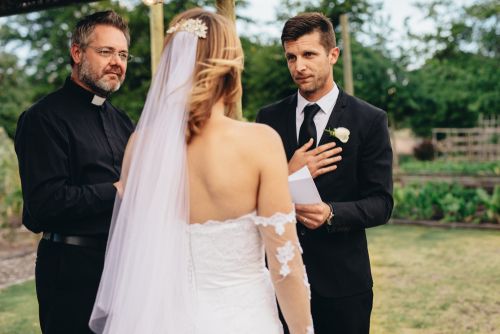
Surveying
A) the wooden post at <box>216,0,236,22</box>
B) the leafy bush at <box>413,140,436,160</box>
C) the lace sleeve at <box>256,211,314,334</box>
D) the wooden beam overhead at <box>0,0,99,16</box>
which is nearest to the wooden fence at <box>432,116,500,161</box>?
the leafy bush at <box>413,140,436,160</box>

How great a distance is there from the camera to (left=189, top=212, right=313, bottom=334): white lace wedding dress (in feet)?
6.86

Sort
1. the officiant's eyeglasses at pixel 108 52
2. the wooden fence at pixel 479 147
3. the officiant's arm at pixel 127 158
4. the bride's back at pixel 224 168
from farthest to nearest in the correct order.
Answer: the wooden fence at pixel 479 147 < the officiant's eyeglasses at pixel 108 52 < the officiant's arm at pixel 127 158 < the bride's back at pixel 224 168

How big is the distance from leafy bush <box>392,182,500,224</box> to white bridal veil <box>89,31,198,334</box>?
9.58 meters

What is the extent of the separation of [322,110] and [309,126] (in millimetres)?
126

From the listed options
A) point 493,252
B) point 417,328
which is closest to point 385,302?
point 417,328

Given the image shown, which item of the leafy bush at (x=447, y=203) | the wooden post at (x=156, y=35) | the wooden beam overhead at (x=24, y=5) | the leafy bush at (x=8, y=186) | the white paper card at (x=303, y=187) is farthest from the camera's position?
the leafy bush at (x=447, y=203)

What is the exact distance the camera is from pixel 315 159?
2900 mm

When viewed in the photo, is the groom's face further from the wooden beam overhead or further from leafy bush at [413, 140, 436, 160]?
leafy bush at [413, 140, 436, 160]

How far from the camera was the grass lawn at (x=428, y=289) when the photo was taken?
18.7ft

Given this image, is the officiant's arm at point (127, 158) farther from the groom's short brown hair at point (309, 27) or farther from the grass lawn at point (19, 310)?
the grass lawn at point (19, 310)

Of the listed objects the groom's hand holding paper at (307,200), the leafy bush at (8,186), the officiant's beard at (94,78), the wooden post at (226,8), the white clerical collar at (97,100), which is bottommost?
the leafy bush at (8,186)

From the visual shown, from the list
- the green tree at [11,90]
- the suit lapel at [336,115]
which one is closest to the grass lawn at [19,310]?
the suit lapel at [336,115]

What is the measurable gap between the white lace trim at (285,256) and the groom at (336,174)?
0.78 meters

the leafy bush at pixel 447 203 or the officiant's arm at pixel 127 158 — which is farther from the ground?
the officiant's arm at pixel 127 158
